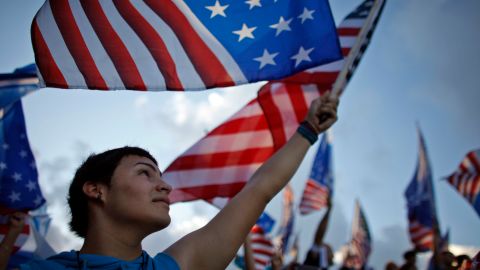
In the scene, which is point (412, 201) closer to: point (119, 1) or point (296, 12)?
point (296, 12)

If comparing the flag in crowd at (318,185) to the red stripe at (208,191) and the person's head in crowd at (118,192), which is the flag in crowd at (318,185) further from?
the person's head in crowd at (118,192)

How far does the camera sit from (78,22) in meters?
3.62

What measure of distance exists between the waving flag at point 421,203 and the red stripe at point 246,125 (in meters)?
5.07

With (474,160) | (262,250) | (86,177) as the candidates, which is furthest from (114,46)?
(262,250)

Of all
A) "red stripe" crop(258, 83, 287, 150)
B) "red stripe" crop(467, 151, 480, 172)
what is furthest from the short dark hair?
"red stripe" crop(467, 151, 480, 172)

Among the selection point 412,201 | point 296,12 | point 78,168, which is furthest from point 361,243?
point 78,168

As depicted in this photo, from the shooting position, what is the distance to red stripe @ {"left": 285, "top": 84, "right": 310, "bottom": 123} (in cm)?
603

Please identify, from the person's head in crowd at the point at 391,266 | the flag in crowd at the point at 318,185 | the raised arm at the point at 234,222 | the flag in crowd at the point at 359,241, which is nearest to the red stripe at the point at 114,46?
the raised arm at the point at 234,222

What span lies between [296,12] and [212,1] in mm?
732

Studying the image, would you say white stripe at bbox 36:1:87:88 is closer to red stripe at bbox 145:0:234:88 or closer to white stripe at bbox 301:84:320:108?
red stripe at bbox 145:0:234:88

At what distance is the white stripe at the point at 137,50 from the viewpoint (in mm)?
3637

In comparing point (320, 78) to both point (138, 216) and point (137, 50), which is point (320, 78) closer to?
point (137, 50)

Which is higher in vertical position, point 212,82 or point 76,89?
point 76,89

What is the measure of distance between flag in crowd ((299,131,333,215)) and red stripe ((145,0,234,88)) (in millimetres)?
7674
